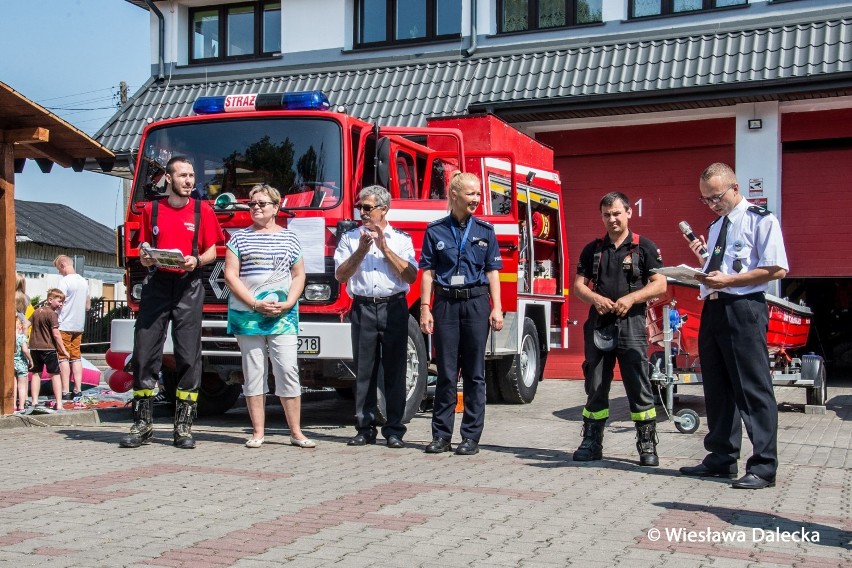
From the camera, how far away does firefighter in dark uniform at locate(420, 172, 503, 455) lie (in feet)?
26.1

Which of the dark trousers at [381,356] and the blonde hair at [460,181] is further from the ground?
the blonde hair at [460,181]

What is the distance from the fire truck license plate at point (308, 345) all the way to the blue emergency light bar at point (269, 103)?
2035 mm

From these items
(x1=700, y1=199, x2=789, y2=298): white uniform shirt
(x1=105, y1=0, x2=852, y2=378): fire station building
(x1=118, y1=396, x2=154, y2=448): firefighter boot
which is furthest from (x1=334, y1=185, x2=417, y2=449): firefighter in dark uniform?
(x1=105, y1=0, x2=852, y2=378): fire station building

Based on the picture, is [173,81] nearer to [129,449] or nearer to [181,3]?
[181,3]

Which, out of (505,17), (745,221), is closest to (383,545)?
(745,221)

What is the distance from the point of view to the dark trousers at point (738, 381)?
21.8ft

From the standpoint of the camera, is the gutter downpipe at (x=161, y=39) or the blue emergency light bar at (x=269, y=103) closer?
the blue emergency light bar at (x=269, y=103)

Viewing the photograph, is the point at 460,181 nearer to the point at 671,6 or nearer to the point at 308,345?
the point at 308,345

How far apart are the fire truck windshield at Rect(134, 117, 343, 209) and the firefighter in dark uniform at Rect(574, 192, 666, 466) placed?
8.49ft

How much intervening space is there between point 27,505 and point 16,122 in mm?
5063

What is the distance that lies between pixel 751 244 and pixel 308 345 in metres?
3.85

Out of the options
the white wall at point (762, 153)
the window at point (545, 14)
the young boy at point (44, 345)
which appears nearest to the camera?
the young boy at point (44, 345)

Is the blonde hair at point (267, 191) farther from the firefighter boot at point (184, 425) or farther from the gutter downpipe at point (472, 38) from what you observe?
the gutter downpipe at point (472, 38)

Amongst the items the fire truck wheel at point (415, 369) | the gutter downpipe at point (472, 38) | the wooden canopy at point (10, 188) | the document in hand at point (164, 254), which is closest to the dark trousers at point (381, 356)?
the fire truck wheel at point (415, 369)
